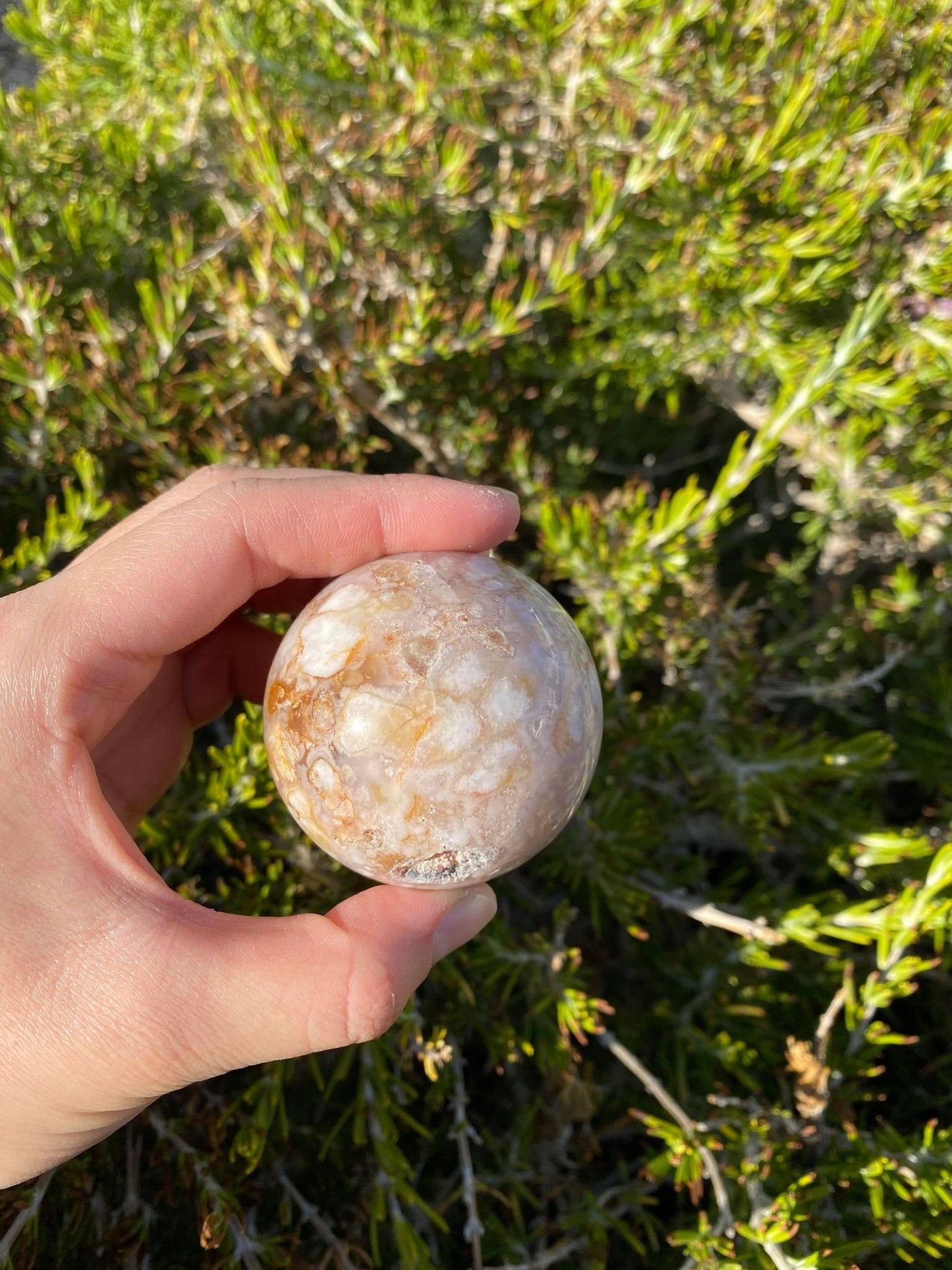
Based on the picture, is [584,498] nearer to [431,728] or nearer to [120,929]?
[431,728]

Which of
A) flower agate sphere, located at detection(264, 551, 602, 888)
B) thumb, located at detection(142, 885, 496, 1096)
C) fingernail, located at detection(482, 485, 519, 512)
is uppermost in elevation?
fingernail, located at detection(482, 485, 519, 512)

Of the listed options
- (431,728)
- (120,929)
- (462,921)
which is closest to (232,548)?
(431,728)

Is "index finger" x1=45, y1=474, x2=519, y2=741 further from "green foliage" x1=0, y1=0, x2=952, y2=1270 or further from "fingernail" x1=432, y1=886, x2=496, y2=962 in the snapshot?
"fingernail" x1=432, y1=886, x2=496, y2=962

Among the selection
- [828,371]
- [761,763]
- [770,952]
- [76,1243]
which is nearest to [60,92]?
[828,371]

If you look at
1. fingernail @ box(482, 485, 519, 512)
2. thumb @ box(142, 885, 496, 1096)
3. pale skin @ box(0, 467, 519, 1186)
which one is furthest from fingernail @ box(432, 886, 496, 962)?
fingernail @ box(482, 485, 519, 512)

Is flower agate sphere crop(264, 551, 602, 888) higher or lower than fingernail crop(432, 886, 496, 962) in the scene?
higher
